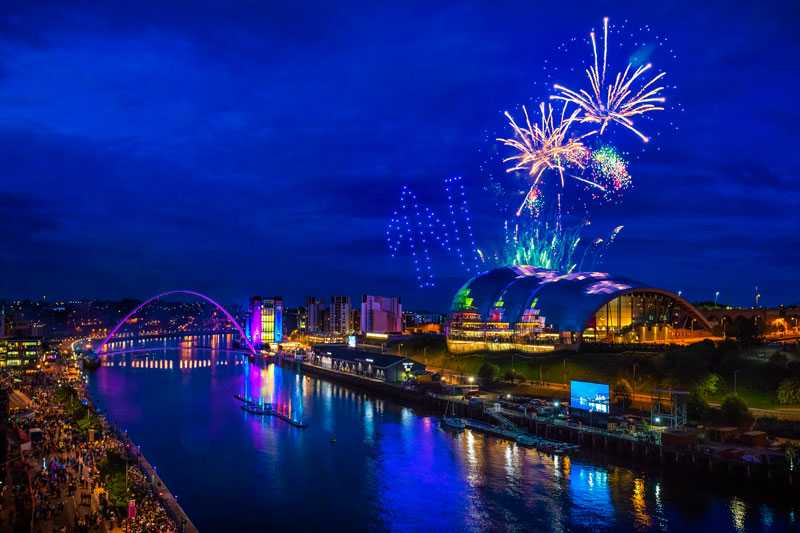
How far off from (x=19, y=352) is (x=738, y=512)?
6864 centimetres

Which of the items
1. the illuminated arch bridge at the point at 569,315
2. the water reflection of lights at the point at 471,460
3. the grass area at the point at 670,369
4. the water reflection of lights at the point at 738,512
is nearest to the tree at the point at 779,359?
the grass area at the point at 670,369

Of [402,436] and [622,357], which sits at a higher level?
[622,357]

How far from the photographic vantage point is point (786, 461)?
75.8 feet

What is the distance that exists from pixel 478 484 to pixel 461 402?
15096mm

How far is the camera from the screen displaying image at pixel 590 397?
108 ft

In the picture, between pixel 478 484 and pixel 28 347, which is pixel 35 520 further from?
pixel 28 347

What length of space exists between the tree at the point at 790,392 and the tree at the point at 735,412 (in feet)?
8.14

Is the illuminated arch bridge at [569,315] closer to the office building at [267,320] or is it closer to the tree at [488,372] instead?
the tree at [488,372]

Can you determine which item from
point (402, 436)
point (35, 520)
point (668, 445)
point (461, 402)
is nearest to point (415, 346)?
point (461, 402)

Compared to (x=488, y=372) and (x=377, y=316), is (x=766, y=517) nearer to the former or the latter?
(x=488, y=372)

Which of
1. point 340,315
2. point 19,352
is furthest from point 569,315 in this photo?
point 340,315

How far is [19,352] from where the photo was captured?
69.9 metres

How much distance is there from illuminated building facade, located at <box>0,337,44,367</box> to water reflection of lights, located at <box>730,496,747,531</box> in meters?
63.9

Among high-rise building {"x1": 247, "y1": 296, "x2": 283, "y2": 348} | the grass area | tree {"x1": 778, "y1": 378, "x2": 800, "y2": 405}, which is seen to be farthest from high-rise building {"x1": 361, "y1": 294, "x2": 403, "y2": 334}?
tree {"x1": 778, "y1": 378, "x2": 800, "y2": 405}
